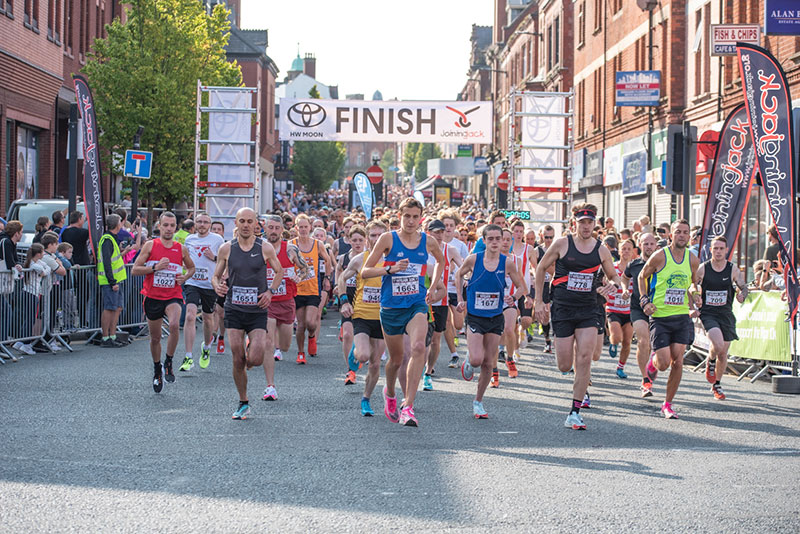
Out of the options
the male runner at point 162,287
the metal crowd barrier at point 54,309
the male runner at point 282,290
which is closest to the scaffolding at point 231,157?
the metal crowd barrier at point 54,309

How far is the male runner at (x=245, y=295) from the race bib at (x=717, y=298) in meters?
4.88

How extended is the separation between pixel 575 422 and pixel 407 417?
4.84 ft

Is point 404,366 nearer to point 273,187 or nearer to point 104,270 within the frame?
point 104,270

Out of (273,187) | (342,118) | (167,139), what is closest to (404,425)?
(342,118)

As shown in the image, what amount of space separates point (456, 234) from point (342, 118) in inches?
402

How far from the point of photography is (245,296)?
10359 mm

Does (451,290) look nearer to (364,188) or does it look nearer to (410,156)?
(364,188)

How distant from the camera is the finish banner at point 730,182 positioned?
15.4 m

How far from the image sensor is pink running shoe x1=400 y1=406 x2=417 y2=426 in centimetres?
991

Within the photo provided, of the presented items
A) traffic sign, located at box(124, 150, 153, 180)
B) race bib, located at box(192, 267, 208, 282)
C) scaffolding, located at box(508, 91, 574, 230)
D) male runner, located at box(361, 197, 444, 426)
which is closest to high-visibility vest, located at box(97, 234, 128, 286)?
race bib, located at box(192, 267, 208, 282)

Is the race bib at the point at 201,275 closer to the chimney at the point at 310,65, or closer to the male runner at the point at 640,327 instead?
the male runner at the point at 640,327

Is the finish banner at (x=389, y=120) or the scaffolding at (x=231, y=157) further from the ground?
the finish banner at (x=389, y=120)

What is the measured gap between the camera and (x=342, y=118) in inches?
1001

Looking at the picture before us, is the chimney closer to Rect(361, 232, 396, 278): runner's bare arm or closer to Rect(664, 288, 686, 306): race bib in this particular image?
Rect(664, 288, 686, 306): race bib
